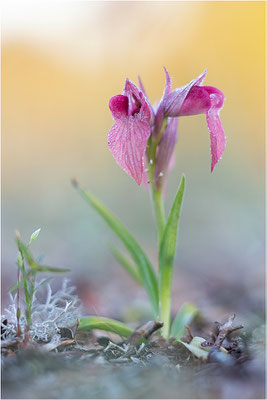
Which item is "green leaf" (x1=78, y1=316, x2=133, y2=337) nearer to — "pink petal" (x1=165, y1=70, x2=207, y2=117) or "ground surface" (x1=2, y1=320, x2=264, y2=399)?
"ground surface" (x1=2, y1=320, x2=264, y2=399)

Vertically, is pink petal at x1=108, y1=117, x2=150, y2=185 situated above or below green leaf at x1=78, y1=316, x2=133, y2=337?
above

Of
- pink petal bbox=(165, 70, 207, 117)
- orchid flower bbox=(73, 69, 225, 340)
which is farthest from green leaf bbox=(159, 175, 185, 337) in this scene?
pink petal bbox=(165, 70, 207, 117)

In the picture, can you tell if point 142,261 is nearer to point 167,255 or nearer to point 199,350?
point 167,255

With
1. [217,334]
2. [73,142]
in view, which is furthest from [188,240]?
[73,142]

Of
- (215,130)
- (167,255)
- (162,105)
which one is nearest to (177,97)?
(162,105)

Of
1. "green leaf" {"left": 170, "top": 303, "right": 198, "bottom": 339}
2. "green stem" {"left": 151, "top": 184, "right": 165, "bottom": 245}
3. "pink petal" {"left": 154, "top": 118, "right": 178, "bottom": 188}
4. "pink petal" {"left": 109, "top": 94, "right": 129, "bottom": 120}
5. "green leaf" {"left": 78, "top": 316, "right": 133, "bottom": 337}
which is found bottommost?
"green leaf" {"left": 170, "top": 303, "right": 198, "bottom": 339}

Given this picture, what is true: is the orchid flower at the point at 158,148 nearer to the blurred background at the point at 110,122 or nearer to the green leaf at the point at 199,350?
the green leaf at the point at 199,350

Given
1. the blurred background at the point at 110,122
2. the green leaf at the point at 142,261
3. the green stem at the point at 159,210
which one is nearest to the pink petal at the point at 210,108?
the green stem at the point at 159,210
